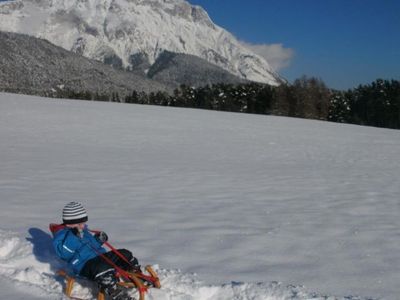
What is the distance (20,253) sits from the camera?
6016 millimetres

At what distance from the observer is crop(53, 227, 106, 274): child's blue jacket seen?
204 inches

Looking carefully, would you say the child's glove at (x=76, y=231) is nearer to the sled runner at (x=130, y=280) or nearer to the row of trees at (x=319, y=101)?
the sled runner at (x=130, y=280)

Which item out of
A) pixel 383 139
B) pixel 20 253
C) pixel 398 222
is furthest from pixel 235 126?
pixel 20 253

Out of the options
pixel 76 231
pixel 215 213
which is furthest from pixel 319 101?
pixel 76 231

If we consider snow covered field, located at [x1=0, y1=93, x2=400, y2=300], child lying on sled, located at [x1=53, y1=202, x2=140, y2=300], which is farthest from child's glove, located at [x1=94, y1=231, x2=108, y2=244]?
snow covered field, located at [x1=0, y1=93, x2=400, y2=300]

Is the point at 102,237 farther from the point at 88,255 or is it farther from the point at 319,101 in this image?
the point at 319,101

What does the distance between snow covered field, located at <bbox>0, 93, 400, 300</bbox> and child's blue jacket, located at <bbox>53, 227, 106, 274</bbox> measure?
A: 30 cm

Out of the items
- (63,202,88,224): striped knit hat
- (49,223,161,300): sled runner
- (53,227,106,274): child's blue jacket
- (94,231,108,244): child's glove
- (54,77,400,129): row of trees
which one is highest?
(54,77,400,129): row of trees

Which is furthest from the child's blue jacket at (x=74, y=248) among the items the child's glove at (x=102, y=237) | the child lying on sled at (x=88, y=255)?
the child's glove at (x=102, y=237)

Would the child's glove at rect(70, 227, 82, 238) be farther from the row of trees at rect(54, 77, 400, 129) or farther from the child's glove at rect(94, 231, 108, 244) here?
the row of trees at rect(54, 77, 400, 129)

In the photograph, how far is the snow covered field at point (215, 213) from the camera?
5.34 meters

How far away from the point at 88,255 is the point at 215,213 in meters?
3.78

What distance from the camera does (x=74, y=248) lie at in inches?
209

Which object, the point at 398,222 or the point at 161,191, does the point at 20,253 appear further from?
the point at 398,222
